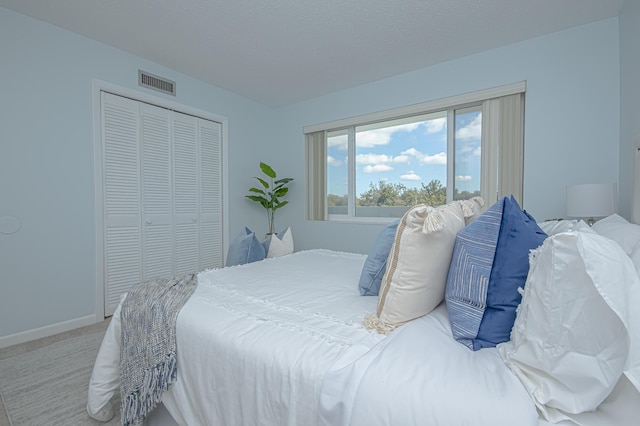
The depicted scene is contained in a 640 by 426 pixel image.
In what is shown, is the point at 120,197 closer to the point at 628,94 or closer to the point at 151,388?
the point at 151,388

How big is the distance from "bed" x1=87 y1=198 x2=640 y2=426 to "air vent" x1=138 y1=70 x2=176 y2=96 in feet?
8.72

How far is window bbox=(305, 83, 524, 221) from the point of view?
2.84 metres

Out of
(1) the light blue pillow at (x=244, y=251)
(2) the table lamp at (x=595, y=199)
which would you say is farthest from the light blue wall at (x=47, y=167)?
(2) the table lamp at (x=595, y=199)

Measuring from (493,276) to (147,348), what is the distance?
4.31ft

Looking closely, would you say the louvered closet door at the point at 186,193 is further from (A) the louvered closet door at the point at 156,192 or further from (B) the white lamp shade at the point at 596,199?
(B) the white lamp shade at the point at 596,199

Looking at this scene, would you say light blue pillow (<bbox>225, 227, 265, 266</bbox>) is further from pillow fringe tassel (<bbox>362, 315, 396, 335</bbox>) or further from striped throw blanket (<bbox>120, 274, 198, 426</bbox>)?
pillow fringe tassel (<bbox>362, 315, 396, 335</bbox>)

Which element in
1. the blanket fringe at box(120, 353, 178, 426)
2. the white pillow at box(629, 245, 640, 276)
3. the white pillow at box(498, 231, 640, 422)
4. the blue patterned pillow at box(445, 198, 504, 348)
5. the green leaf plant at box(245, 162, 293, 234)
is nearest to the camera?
the white pillow at box(498, 231, 640, 422)

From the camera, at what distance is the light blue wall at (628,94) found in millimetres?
1957

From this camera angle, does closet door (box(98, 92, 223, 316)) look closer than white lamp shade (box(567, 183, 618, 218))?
No

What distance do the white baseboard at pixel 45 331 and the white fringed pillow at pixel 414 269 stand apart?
2846 millimetres

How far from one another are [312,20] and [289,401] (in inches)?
103

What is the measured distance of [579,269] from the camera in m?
0.62

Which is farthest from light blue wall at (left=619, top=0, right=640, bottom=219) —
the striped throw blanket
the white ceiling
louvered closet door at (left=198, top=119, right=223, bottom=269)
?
louvered closet door at (left=198, top=119, right=223, bottom=269)

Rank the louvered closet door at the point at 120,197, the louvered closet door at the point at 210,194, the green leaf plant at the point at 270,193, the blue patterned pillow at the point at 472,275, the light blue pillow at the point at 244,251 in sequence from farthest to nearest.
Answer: the green leaf plant at the point at 270,193 → the louvered closet door at the point at 210,194 → the louvered closet door at the point at 120,197 → the light blue pillow at the point at 244,251 → the blue patterned pillow at the point at 472,275
